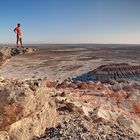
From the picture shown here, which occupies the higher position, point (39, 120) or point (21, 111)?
point (21, 111)

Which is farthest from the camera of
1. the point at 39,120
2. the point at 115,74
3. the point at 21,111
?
the point at 115,74

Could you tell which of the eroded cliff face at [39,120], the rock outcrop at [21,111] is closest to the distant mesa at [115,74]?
the eroded cliff face at [39,120]

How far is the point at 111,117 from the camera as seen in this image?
8.49 m

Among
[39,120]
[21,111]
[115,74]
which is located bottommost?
[115,74]

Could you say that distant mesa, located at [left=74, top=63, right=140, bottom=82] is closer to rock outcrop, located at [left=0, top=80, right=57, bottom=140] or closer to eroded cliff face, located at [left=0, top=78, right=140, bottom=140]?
eroded cliff face, located at [left=0, top=78, right=140, bottom=140]

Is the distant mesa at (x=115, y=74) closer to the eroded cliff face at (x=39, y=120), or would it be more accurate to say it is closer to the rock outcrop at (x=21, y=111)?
the eroded cliff face at (x=39, y=120)

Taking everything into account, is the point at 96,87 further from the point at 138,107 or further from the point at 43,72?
the point at 43,72

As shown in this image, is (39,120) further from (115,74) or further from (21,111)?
(115,74)

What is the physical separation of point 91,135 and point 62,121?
3.39 feet

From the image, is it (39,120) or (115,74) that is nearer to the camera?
(39,120)

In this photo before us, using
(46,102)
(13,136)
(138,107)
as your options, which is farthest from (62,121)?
(138,107)

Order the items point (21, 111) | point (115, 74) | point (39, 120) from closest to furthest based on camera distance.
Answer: point (21, 111) → point (39, 120) → point (115, 74)

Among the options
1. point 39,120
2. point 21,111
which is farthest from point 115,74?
point 21,111

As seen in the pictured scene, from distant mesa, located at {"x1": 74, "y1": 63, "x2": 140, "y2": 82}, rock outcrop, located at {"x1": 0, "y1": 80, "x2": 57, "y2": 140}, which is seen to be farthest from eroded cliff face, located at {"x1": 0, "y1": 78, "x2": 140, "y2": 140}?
distant mesa, located at {"x1": 74, "y1": 63, "x2": 140, "y2": 82}
